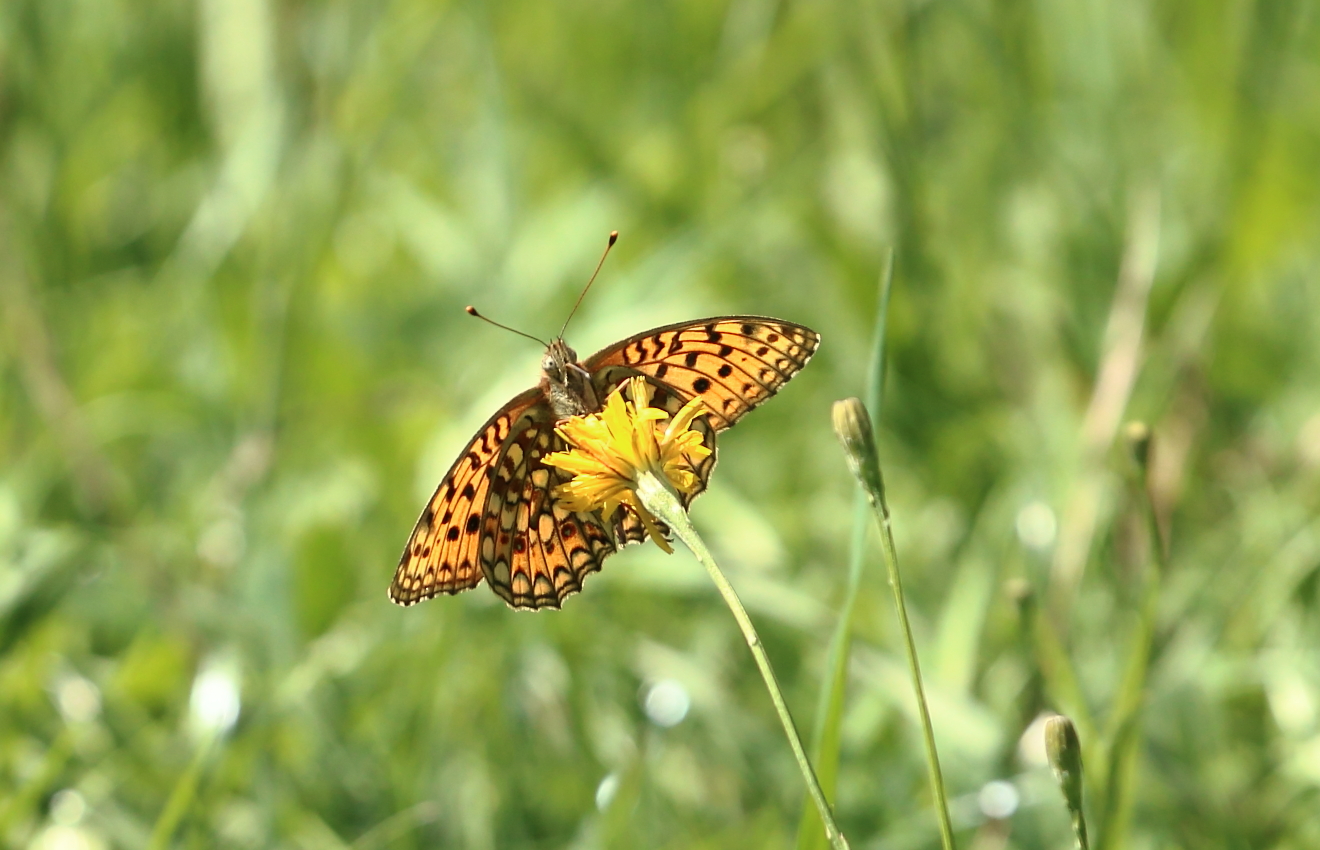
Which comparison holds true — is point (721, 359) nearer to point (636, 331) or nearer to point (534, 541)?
point (534, 541)

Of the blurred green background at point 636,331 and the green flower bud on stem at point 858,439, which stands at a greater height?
the blurred green background at point 636,331

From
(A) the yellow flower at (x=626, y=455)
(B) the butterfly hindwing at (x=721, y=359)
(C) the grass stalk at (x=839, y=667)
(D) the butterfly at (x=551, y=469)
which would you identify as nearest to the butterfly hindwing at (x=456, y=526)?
(D) the butterfly at (x=551, y=469)

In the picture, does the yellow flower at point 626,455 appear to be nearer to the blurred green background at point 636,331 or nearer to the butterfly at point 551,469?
the butterfly at point 551,469

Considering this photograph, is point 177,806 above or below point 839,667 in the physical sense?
above

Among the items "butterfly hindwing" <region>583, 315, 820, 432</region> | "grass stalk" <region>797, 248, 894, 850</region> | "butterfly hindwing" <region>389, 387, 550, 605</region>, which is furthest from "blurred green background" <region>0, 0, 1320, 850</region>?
"butterfly hindwing" <region>583, 315, 820, 432</region>

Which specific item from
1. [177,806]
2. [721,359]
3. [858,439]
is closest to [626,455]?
[858,439]

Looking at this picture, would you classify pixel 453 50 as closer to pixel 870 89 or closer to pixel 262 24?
pixel 262 24
